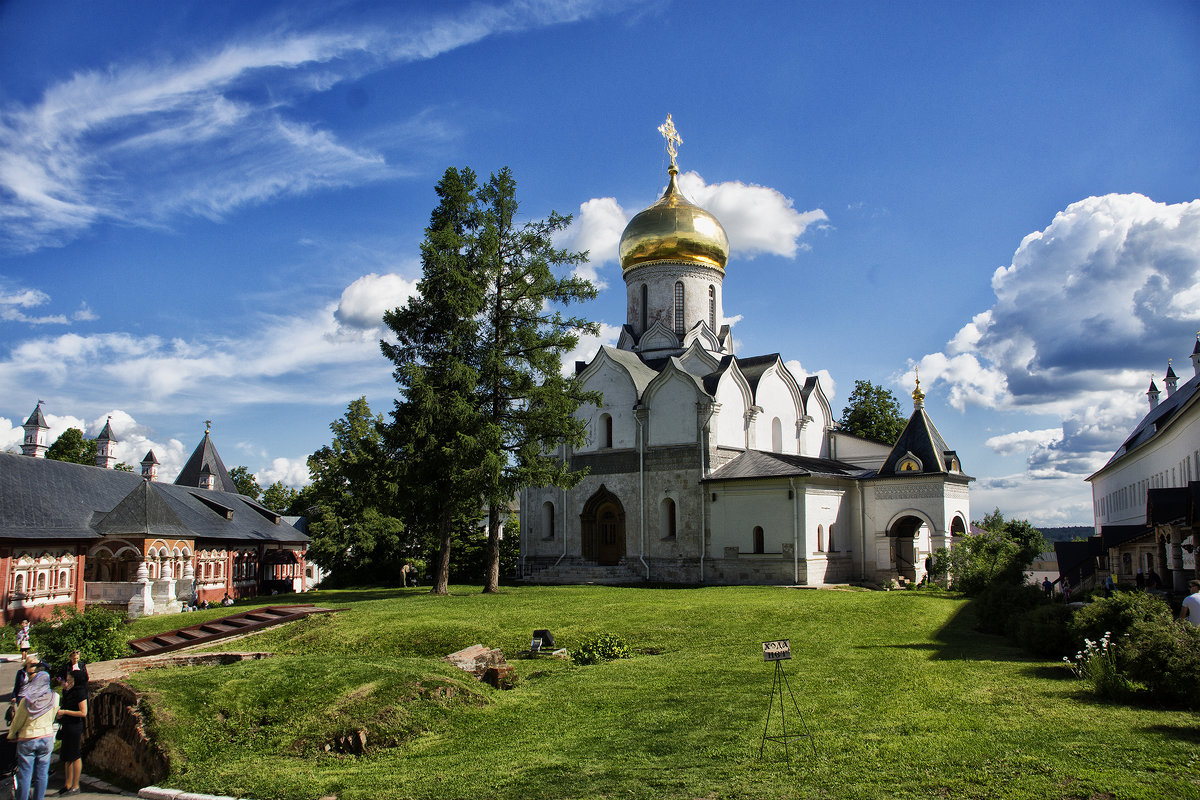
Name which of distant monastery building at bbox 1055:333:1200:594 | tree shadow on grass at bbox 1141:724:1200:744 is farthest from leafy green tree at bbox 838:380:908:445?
tree shadow on grass at bbox 1141:724:1200:744

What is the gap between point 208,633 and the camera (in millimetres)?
16125

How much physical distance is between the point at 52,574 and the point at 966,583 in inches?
1025

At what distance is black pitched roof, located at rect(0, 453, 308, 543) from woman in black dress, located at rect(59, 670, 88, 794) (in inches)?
695

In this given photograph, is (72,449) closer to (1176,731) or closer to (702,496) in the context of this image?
(702,496)

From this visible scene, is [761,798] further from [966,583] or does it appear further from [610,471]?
[610,471]

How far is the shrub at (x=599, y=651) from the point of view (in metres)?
12.8

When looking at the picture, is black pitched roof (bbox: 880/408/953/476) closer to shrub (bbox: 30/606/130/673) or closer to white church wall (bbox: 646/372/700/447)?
white church wall (bbox: 646/372/700/447)

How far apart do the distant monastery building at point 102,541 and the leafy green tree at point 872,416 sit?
31.1m

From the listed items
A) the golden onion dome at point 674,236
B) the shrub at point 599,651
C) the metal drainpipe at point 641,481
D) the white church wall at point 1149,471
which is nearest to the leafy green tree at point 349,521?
the metal drainpipe at point 641,481

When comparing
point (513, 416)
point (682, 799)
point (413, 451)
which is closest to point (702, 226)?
point (513, 416)

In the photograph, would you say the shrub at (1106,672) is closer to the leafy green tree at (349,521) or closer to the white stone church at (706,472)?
the white stone church at (706,472)

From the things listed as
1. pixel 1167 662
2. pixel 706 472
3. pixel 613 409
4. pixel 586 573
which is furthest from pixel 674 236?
pixel 1167 662

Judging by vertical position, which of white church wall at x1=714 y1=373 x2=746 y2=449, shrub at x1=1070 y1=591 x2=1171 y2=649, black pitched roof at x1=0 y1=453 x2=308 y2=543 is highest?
white church wall at x1=714 y1=373 x2=746 y2=449

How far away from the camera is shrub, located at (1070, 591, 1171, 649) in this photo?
→ 9.85 meters
